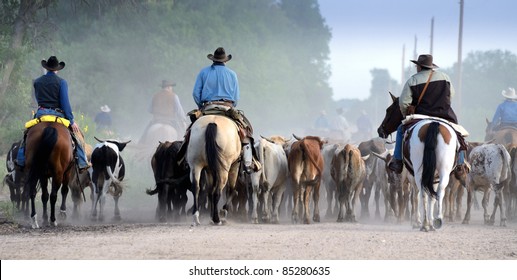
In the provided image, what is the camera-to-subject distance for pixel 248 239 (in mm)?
14078

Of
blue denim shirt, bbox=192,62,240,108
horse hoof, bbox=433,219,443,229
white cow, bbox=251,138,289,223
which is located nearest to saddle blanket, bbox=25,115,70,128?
blue denim shirt, bbox=192,62,240,108

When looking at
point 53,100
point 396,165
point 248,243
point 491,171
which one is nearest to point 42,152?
point 53,100

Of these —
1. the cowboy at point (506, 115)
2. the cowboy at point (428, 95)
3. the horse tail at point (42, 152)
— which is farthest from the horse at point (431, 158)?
the cowboy at point (506, 115)

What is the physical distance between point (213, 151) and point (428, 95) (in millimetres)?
3574

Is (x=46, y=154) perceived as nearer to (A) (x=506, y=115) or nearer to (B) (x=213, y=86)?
(B) (x=213, y=86)

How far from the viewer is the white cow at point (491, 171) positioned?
19505 mm

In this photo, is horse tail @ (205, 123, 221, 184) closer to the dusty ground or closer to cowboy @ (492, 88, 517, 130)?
the dusty ground

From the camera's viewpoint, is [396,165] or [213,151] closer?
[213,151]

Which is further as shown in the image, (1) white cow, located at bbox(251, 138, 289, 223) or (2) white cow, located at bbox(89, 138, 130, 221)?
(2) white cow, located at bbox(89, 138, 130, 221)

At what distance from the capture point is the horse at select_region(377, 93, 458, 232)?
15758 mm

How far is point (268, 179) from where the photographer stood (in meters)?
19.5

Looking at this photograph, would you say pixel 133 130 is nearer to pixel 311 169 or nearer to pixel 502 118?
pixel 502 118

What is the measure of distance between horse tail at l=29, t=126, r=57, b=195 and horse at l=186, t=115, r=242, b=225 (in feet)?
7.21
